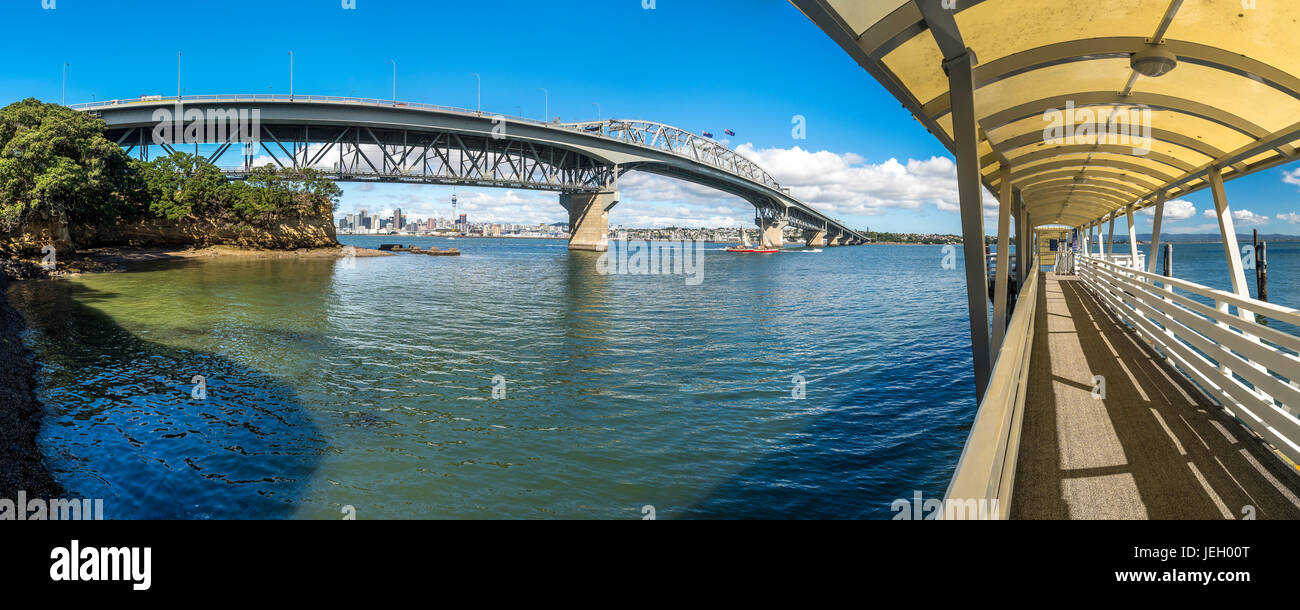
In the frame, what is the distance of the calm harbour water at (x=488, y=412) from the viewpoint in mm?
7152

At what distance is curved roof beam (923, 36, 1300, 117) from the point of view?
5.07 m

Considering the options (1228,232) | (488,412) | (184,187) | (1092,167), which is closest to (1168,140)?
(1228,232)

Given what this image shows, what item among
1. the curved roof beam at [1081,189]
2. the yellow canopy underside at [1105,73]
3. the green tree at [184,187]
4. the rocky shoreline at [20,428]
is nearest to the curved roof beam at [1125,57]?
the yellow canopy underside at [1105,73]

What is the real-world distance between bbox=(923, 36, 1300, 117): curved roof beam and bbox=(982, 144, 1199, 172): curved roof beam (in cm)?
367

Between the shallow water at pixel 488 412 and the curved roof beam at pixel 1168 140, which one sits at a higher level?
the curved roof beam at pixel 1168 140

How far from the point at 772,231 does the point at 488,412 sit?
12102 centimetres

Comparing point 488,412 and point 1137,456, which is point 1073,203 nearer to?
point 1137,456

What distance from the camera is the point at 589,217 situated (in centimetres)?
9212

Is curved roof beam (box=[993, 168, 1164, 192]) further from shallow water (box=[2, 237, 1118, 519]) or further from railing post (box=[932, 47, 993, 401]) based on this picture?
railing post (box=[932, 47, 993, 401])

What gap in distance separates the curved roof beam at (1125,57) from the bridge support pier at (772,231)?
392 feet

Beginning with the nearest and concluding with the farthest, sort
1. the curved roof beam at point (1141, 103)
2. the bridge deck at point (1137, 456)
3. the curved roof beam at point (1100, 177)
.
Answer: the bridge deck at point (1137, 456) < the curved roof beam at point (1141, 103) < the curved roof beam at point (1100, 177)

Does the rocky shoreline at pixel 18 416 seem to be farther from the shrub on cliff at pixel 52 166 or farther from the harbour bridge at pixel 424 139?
the harbour bridge at pixel 424 139

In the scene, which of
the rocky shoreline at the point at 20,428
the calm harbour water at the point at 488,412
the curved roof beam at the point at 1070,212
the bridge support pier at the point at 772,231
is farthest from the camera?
the bridge support pier at the point at 772,231

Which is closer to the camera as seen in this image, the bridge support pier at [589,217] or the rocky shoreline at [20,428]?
the rocky shoreline at [20,428]
